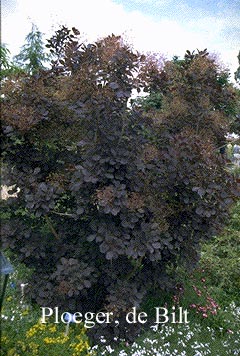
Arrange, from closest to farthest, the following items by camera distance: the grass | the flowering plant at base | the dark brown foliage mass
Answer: the flowering plant at base, the grass, the dark brown foliage mass

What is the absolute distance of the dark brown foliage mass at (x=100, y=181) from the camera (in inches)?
78.6

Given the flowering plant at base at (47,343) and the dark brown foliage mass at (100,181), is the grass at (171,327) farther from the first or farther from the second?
the dark brown foliage mass at (100,181)

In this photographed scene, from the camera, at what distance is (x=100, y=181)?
2.02m

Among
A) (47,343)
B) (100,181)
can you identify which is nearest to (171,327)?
(47,343)

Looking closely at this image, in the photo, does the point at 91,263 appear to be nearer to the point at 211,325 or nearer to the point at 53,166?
the point at 53,166

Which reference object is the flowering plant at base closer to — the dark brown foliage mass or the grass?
the grass

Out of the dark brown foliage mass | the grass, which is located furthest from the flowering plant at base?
the dark brown foliage mass

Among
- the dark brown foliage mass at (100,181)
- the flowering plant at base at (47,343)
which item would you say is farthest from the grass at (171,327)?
the dark brown foliage mass at (100,181)

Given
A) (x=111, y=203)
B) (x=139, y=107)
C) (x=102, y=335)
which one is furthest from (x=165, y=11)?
(x=102, y=335)

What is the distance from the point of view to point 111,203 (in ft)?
6.31

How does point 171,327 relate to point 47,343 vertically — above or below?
above

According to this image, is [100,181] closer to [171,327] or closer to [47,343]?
[47,343]

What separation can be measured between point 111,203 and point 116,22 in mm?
1177

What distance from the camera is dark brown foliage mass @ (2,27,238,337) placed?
1997 mm
